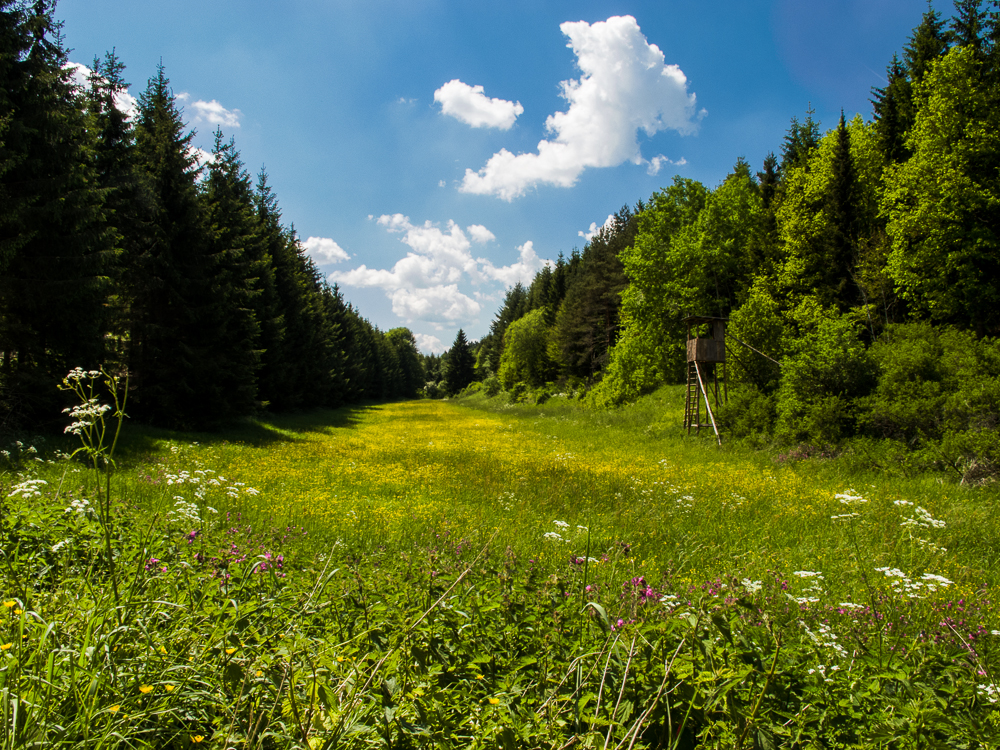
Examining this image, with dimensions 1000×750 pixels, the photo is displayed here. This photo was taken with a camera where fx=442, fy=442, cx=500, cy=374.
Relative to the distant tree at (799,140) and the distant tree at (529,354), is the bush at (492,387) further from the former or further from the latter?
the distant tree at (799,140)

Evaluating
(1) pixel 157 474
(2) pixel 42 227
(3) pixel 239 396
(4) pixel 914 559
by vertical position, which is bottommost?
(4) pixel 914 559

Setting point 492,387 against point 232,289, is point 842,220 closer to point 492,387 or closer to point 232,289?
point 232,289

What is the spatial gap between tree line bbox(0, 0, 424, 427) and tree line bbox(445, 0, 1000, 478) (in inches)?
790

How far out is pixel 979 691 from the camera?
2.21m

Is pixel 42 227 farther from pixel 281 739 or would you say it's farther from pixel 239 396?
pixel 281 739

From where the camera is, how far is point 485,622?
2.67m

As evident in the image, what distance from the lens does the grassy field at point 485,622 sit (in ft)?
5.75

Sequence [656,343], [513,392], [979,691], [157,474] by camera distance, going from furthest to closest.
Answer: [513,392]
[656,343]
[157,474]
[979,691]

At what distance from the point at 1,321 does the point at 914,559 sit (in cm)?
1854

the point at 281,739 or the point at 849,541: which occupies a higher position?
the point at 281,739

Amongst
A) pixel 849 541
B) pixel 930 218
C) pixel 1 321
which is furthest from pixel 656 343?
pixel 1 321

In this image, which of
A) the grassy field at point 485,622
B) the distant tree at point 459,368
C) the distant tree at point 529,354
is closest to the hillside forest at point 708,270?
the grassy field at point 485,622

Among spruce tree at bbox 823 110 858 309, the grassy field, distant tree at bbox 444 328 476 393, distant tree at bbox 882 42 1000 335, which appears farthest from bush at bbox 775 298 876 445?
distant tree at bbox 444 328 476 393

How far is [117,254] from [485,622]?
14862mm
